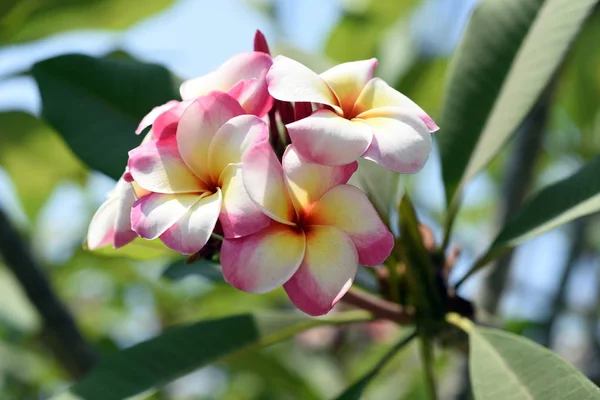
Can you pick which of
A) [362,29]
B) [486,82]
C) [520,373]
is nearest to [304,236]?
[520,373]

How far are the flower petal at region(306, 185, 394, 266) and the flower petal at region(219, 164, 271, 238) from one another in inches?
2.6

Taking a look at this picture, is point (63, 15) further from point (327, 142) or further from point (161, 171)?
point (327, 142)

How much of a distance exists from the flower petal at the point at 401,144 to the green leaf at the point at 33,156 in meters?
0.97

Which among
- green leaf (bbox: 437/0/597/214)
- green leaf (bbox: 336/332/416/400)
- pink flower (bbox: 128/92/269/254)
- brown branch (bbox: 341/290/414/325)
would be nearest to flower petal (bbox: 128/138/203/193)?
pink flower (bbox: 128/92/269/254)

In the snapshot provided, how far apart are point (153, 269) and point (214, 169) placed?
1879mm

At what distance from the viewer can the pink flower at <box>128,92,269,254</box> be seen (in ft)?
2.11

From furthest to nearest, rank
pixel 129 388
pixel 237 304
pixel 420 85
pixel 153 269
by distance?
pixel 153 269, pixel 237 304, pixel 420 85, pixel 129 388

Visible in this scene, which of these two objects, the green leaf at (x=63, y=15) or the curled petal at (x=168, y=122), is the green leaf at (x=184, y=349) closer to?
the curled petal at (x=168, y=122)

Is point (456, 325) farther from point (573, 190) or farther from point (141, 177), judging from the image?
point (141, 177)

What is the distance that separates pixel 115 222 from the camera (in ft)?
2.42

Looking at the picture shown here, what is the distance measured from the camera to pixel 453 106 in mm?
1115

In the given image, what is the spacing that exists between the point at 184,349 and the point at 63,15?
80cm

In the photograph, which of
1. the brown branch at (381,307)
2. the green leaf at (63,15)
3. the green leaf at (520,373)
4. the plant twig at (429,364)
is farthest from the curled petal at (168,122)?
the green leaf at (63,15)

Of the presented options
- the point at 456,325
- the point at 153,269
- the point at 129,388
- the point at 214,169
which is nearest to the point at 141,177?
the point at 214,169
